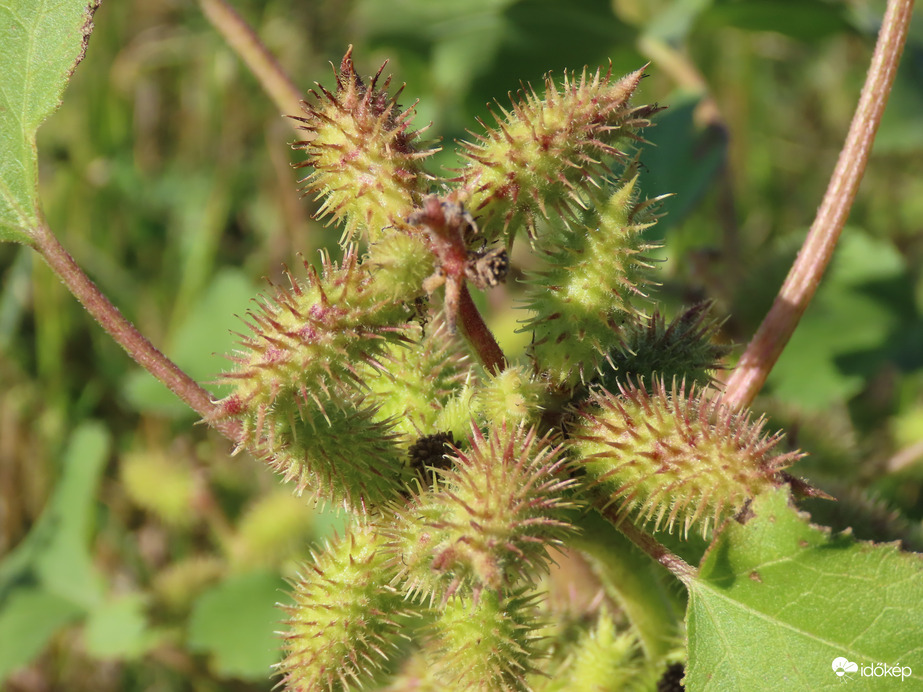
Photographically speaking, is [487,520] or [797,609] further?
[797,609]

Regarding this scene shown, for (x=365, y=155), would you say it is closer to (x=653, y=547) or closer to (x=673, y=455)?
(x=673, y=455)

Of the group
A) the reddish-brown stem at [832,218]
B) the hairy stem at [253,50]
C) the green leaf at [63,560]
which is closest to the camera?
the reddish-brown stem at [832,218]

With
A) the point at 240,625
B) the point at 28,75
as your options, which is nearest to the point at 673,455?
the point at 28,75

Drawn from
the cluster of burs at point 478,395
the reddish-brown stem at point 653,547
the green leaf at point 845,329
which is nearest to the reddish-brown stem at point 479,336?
the cluster of burs at point 478,395

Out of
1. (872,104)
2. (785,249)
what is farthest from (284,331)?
(785,249)

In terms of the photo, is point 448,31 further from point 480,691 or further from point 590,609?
point 480,691

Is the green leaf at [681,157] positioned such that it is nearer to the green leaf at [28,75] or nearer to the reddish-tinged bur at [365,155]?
the reddish-tinged bur at [365,155]

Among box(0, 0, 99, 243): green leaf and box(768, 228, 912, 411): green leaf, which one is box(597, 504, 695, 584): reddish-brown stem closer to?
box(0, 0, 99, 243): green leaf
